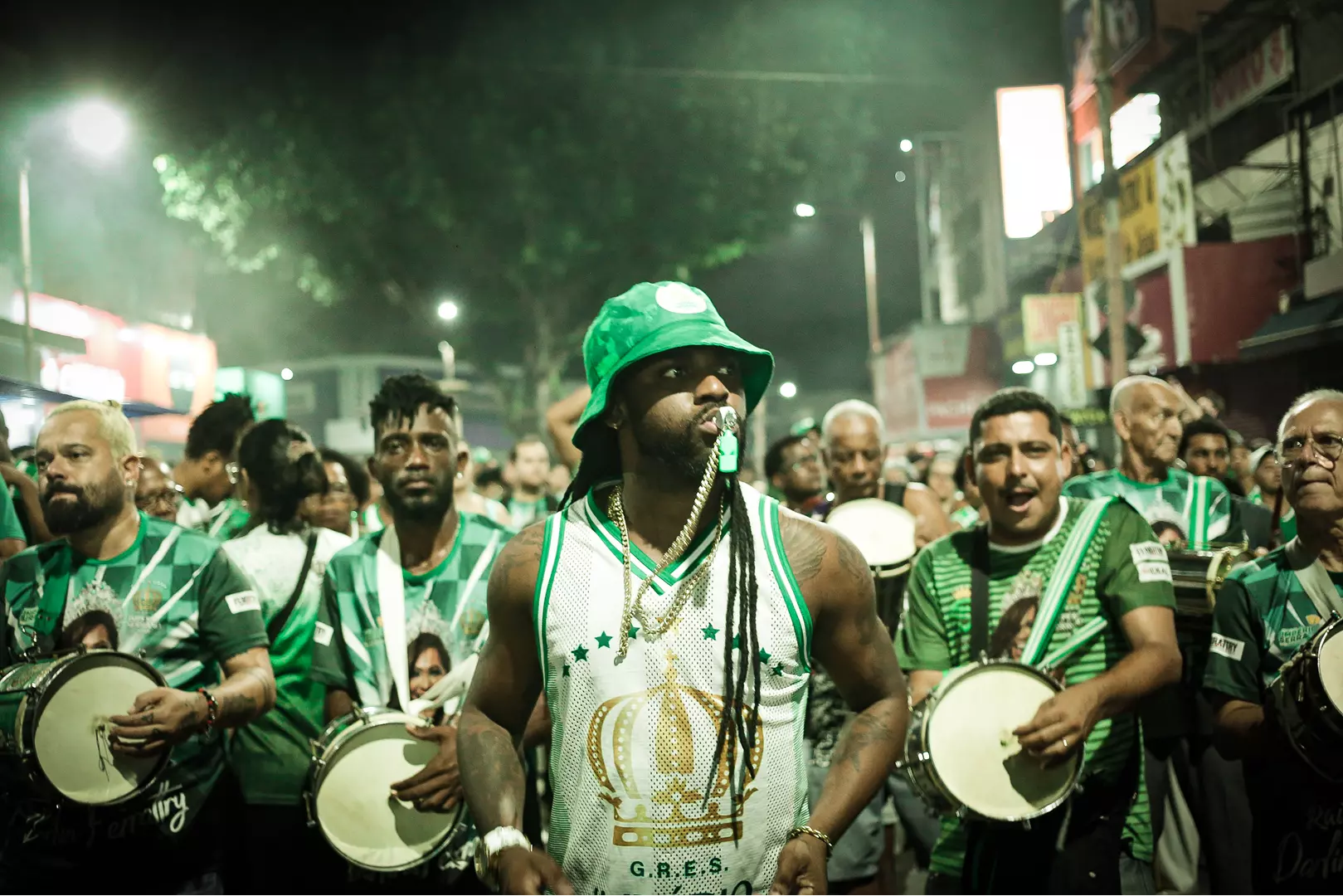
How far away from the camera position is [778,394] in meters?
82.8

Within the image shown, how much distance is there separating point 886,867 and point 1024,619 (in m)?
2.82

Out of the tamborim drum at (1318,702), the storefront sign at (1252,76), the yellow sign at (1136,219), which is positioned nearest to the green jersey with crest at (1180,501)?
the tamborim drum at (1318,702)

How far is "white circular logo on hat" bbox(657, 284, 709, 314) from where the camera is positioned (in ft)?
9.41

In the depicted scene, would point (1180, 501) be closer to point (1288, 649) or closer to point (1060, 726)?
point (1288, 649)

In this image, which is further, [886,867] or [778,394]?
[778,394]

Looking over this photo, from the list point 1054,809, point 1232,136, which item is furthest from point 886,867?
point 1232,136

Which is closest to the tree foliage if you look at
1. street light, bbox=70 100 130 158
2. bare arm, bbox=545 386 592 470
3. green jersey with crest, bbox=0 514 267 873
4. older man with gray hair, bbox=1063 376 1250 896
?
street light, bbox=70 100 130 158

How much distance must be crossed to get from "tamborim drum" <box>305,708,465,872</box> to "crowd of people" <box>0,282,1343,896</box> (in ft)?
0.07

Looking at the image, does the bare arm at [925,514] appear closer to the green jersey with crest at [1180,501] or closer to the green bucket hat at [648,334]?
the green jersey with crest at [1180,501]

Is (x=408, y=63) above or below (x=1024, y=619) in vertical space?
above

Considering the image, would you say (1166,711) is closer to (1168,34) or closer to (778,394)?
(1168,34)

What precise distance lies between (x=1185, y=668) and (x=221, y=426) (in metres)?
6.19

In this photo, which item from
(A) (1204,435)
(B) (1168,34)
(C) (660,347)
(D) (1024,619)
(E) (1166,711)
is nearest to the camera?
(C) (660,347)

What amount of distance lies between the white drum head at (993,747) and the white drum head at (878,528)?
211 centimetres
